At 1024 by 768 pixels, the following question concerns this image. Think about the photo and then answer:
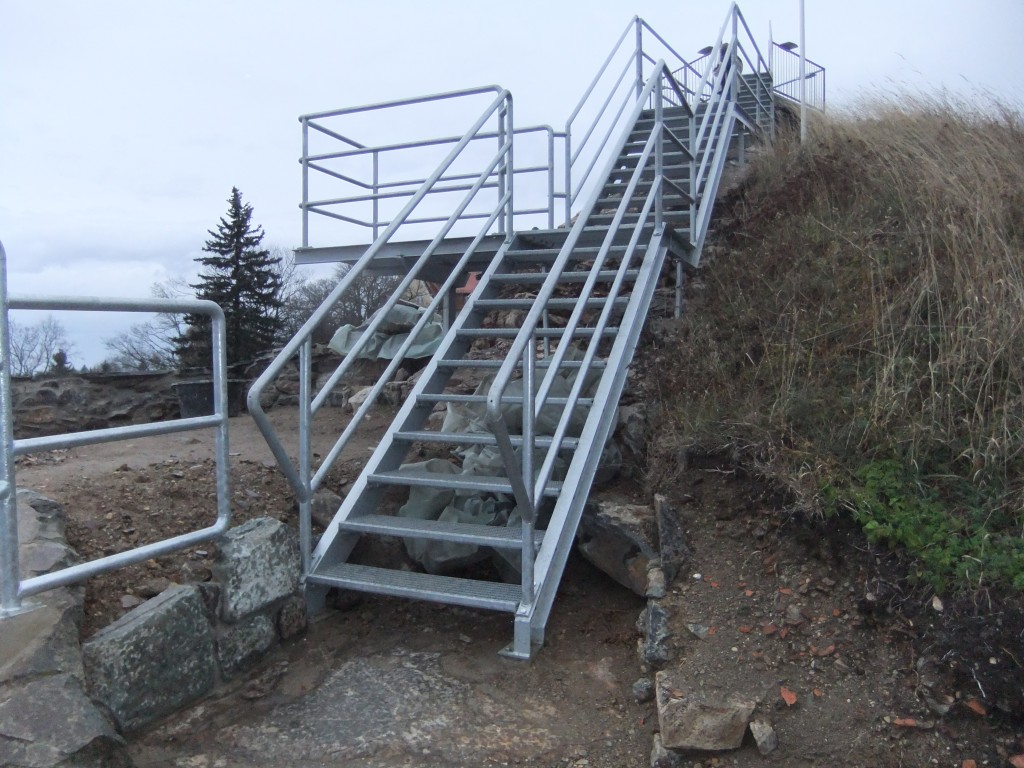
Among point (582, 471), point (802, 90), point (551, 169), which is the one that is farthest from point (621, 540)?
point (802, 90)

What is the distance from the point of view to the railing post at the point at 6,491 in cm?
276

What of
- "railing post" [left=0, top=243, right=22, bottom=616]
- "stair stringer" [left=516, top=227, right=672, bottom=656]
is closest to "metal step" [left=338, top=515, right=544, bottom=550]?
"stair stringer" [left=516, top=227, right=672, bottom=656]

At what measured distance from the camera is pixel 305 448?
3.93 metres

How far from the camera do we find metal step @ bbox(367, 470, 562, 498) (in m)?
4.09

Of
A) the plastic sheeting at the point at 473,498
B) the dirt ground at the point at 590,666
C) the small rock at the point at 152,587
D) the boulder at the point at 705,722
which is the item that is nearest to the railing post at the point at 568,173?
the plastic sheeting at the point at 473,498

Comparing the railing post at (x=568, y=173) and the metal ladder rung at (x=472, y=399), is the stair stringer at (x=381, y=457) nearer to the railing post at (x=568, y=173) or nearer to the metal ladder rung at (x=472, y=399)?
the metal ladder rung at (x=472, y=399)

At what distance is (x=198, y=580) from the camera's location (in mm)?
3711

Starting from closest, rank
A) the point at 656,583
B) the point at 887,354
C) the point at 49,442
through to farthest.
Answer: the point at 49,442
the point at 656,583
the point at 887,354

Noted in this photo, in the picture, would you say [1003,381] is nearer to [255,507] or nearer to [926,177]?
[926,177]

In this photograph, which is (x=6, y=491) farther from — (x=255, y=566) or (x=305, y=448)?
(x=305, y=448)

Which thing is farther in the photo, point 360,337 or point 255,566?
point 360,337

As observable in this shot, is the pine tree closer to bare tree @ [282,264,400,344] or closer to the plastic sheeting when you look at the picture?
bare tree @ [282,264,400,344]

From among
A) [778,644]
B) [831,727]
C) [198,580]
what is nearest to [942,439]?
[778,644]

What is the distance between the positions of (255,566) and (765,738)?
7.42 ft
